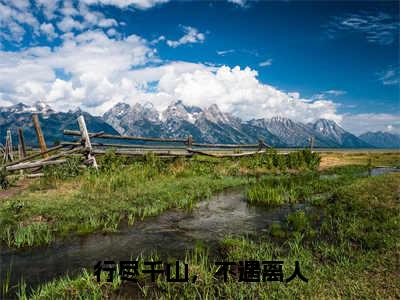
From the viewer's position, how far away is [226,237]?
18.9ft

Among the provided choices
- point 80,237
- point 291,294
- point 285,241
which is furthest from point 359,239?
point 80,237

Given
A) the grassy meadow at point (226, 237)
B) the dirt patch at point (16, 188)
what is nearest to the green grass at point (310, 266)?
the grassy meadow at point (226, 237)

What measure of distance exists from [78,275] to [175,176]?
894cm

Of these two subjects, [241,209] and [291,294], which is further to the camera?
[241,209]

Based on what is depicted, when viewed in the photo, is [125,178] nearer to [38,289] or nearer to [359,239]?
[38,289]

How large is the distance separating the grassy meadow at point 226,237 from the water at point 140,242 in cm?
36

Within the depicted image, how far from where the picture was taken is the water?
465 cm

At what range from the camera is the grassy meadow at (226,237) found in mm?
3723

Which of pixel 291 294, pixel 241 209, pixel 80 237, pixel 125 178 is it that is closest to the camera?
pixel 291 294

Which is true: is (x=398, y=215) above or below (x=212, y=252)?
above

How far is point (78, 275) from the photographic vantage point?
4230 millimetres

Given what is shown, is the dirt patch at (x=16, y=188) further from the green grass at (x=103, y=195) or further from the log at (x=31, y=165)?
the log at (x=31, y=165)

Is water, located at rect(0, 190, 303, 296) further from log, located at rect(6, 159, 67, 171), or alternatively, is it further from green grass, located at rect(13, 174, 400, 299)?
log, located at rect(6, 159, 67, 171)

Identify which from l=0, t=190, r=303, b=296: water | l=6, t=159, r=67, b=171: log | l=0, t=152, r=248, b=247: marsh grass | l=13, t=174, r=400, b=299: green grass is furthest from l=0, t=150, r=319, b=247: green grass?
l=13, t=174, r=400, b=299: green grass
